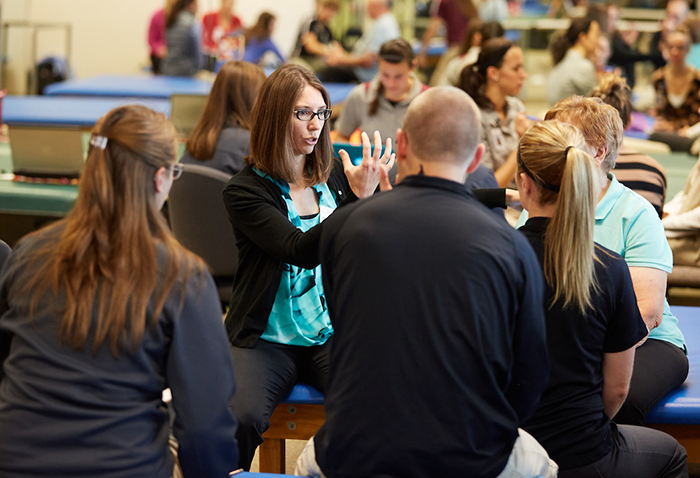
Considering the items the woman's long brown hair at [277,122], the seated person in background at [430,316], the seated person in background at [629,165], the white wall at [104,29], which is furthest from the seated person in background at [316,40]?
the seated person in background at [430,316]

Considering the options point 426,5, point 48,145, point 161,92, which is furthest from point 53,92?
point 426,5

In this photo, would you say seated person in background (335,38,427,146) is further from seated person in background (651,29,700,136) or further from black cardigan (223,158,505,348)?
seated person in background (651,29,700,136)

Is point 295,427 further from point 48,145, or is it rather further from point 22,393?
point 48,145

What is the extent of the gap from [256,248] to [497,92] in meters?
2.08

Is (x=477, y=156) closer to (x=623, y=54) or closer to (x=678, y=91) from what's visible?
(x=678, y=91)

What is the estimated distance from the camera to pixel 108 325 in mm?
1174

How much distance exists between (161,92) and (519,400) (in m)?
5.80

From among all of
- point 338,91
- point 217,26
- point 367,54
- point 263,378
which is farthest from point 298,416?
point 217,26

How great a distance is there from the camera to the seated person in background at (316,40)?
24.5ft

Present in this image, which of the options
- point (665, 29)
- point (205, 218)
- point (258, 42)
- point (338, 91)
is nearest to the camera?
point (205, 218)

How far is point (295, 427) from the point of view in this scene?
6.55 ft

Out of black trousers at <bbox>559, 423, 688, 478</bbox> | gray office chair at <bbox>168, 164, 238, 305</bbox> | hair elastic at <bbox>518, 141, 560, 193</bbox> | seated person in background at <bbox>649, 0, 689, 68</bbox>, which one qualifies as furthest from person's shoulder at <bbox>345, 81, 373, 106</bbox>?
seated person in background at <bbox>649, 0, 689, 68</bbox>

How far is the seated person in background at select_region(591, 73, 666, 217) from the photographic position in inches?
101

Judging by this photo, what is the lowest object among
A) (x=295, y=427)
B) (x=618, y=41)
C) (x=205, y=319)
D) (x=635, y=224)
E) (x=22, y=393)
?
(x=295, y=427)
